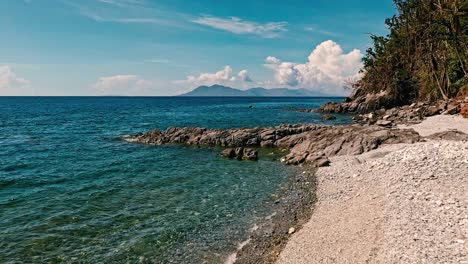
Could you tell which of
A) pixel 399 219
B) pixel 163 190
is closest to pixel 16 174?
pixel 163 190

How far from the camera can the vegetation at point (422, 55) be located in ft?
187

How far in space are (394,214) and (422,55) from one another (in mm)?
68301

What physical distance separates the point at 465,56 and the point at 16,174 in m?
73.0

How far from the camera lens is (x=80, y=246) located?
1845 cm

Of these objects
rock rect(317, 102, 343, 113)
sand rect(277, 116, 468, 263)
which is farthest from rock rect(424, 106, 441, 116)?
rock rect(317, 102, 343, 113)

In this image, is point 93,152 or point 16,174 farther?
point 93,152

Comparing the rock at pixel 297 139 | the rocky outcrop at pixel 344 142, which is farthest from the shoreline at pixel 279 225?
the rocky outcrop at pixel 344 142

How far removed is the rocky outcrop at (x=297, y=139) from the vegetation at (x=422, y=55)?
26.8m

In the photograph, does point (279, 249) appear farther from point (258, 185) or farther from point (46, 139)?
point (46, 139)

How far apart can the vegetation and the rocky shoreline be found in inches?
561

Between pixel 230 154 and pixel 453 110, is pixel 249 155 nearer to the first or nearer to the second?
pixel 230 154

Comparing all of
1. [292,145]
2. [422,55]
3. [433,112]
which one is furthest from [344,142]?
[422,55]

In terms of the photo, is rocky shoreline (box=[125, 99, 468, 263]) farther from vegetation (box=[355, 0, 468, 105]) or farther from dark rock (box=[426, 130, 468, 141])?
vegetation (box=[355, 0, 468, 105])

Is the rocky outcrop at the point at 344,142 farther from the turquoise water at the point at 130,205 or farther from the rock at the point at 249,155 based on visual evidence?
the rock at the point at 249,155
